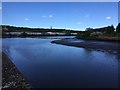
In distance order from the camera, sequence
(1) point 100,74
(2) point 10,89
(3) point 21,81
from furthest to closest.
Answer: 1. (1) point 100,74
2. (3) point 21,81
3. (2) point 10,89

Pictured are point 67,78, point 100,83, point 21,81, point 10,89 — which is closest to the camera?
point 10,89

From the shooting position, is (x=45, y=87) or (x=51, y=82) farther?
(x=51, y=82)

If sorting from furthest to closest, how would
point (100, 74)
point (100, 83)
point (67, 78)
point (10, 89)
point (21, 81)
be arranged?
1. point (100, 74)
2. point (67, 78)
3. point (100, 83)
4. point (21, 81)
5. point (10, 89)

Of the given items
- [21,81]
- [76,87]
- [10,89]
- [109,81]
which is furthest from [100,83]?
[10,89]

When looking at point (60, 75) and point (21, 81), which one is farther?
point (60, 75)

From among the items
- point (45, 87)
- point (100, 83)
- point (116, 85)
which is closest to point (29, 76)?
point (45, 87)

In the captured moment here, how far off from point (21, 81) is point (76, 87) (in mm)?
3577

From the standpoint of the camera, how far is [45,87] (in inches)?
485

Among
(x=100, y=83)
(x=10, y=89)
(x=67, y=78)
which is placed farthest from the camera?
(x=67, y=78)

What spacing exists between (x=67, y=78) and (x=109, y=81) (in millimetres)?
3135

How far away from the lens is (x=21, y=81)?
12.2 metres

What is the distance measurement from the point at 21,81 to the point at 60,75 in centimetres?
421

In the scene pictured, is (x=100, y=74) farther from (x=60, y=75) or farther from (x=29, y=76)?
(x=29, y=76)

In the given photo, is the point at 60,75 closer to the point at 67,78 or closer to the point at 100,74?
the point at 67,78
